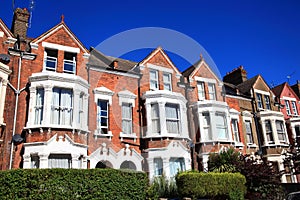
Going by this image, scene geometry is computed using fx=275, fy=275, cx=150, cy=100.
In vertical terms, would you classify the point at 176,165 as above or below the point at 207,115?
below

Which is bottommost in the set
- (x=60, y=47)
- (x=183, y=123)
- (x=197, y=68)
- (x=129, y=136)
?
(x=129, y=136)

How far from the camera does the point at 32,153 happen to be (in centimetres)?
1481

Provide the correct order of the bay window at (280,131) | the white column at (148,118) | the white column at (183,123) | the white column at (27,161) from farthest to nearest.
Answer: the bay window at (280,131)
the white column at (183,123)
the white column at (148,118)
the white column at (27,161)

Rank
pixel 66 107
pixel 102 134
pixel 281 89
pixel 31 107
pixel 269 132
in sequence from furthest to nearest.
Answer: pixel 281 89, pixel 269 132, pixel 102 134, pixel 66 107, pixel 31 107

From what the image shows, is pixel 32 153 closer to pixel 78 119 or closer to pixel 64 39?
pixel 78 119

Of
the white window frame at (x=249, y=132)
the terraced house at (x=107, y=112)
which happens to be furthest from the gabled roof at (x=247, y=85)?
the white window frame at (x=249, y=132)

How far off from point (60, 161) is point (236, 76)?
22.9m

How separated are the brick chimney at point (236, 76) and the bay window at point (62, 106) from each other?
20.9 meters

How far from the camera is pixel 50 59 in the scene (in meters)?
18.1

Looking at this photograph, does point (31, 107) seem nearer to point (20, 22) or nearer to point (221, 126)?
point (20, 22)

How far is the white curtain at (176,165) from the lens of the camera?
18.7 metres

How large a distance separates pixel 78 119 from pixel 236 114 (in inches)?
581

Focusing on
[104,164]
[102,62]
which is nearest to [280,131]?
[104,164]

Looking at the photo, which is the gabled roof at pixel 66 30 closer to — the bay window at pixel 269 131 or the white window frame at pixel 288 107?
the bay window at pixel 269 131
